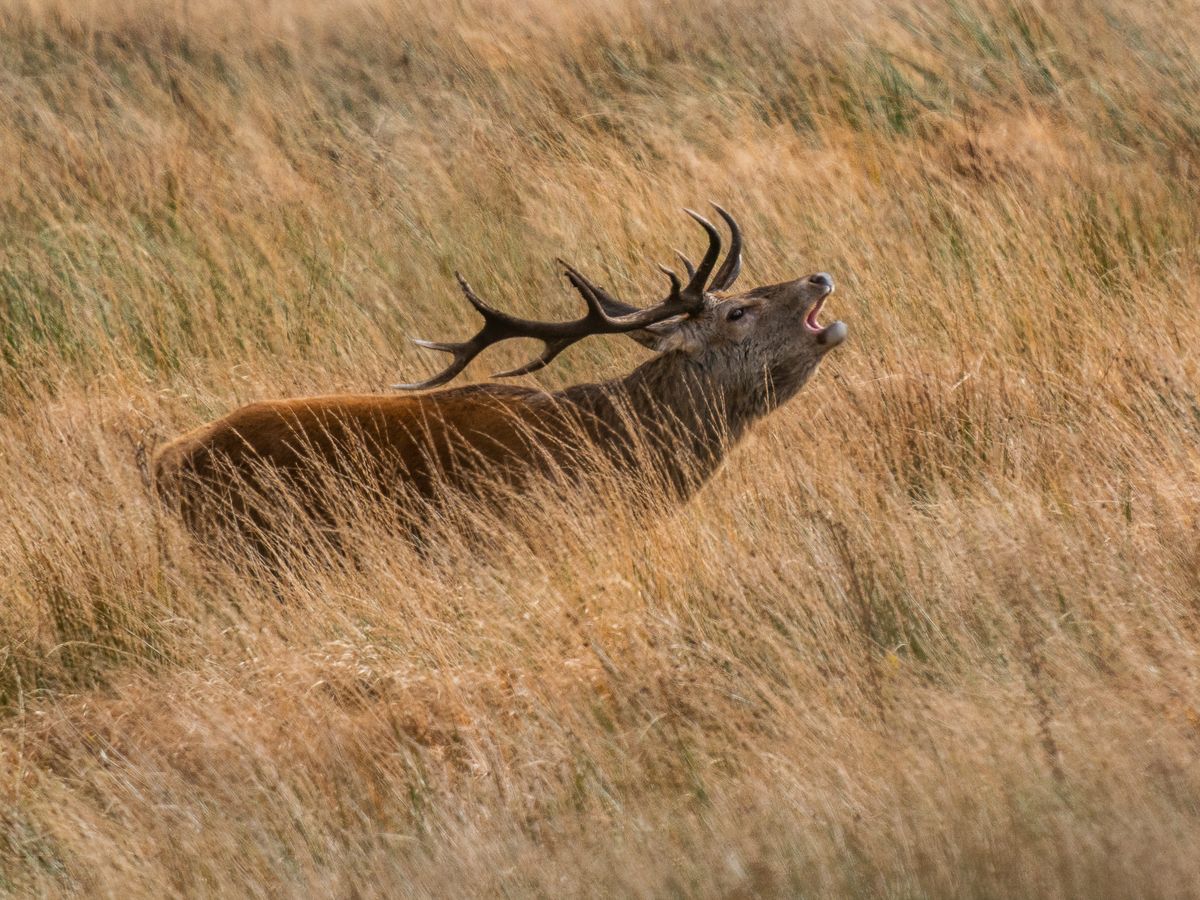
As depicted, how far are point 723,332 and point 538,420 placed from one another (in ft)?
2.58

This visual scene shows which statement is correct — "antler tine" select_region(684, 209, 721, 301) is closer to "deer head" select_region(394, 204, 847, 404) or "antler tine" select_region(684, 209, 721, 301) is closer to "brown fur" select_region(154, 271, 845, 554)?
"deer head" select_region(394, 204, 847, 404)

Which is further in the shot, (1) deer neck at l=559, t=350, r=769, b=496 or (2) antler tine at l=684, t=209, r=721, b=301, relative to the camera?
(1) deer neck at l=559, t=350, r=769, b=496

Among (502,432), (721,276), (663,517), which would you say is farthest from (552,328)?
(663,517)

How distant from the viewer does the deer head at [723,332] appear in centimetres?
621

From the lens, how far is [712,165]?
886 centimetres

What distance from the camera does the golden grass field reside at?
378cm

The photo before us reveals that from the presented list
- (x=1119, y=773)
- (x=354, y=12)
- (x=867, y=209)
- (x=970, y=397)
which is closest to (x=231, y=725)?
(x=1119, y=773)

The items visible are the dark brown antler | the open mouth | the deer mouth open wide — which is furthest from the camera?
the dark brown antler

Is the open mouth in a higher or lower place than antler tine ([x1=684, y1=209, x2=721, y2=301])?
lower

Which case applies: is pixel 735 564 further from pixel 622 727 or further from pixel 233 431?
pixel 233 431

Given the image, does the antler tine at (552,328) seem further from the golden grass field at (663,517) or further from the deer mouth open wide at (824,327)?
the golden grass field at (663,517)

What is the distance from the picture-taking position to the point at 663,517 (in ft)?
17.8

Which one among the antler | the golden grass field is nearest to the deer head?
the antler

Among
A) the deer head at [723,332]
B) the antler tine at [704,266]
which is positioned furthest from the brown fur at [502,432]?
the antler tine at [704,266]
